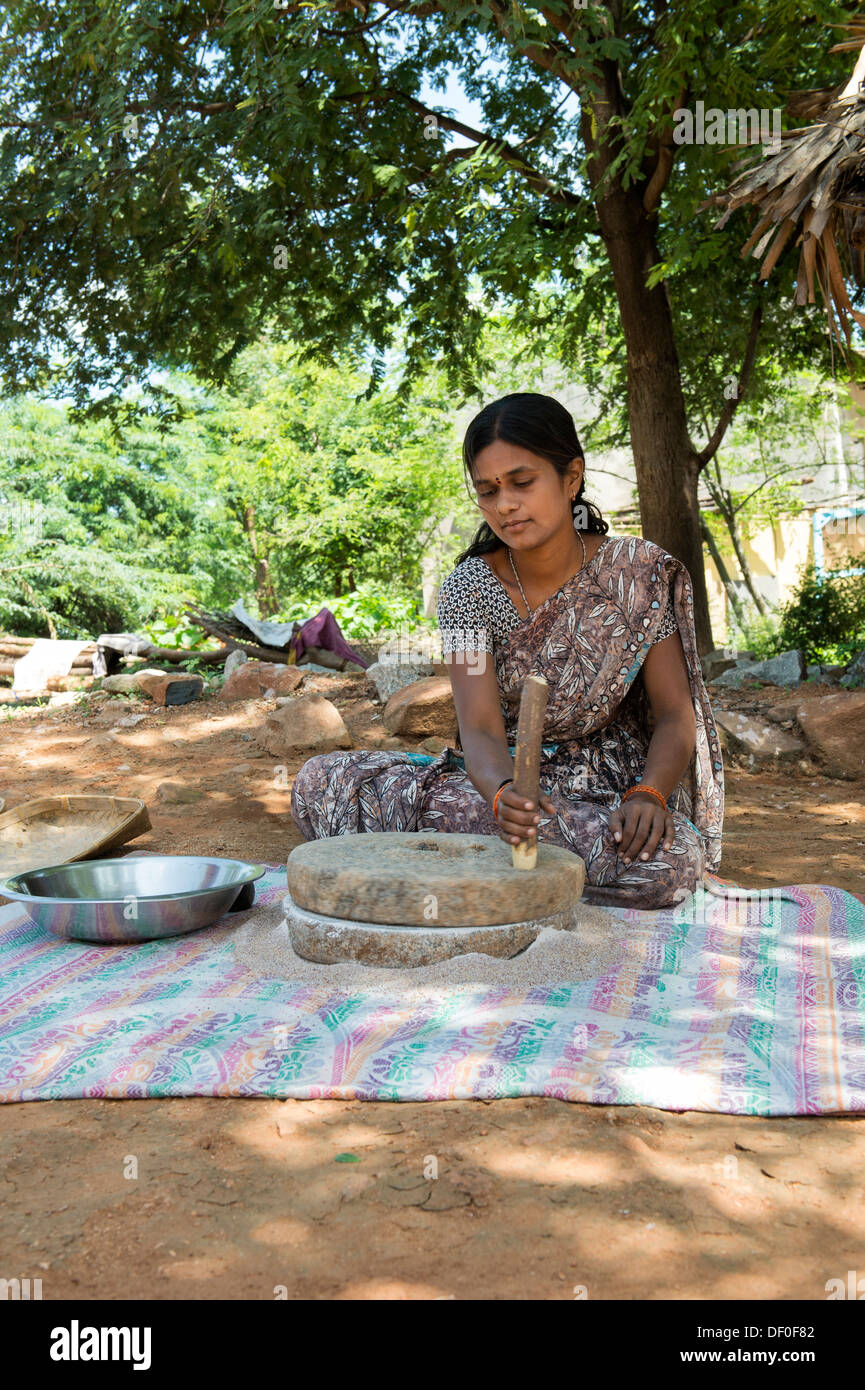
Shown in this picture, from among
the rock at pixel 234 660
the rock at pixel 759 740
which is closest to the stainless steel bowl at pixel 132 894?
the rock at pixel 759 740

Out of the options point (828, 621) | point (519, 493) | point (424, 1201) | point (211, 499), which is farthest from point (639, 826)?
point (211, 499)

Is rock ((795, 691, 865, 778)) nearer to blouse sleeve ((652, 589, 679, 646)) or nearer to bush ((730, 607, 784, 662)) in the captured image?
blouse sleeve ((652, 589, 679, 646))

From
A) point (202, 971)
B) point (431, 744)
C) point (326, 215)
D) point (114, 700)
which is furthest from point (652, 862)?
point (114, 700)

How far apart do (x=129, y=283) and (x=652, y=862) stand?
565cm

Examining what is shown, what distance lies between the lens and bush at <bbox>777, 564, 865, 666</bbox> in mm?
8609

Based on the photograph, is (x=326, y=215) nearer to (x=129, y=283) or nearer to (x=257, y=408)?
(x=129, y=283)

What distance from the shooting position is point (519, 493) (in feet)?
9.46

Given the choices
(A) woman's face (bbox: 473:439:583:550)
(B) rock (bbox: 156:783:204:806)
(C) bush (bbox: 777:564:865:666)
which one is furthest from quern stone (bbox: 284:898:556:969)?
(C) bush (bbox: 777:564:865:666)

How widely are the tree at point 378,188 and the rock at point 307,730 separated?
233 cm

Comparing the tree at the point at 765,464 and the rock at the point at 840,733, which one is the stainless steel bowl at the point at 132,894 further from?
the tree at the point at 765,464

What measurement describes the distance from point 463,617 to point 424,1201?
6.04ft

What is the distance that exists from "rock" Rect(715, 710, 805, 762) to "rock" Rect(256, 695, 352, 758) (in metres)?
2.14

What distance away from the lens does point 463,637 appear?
3109 mm
